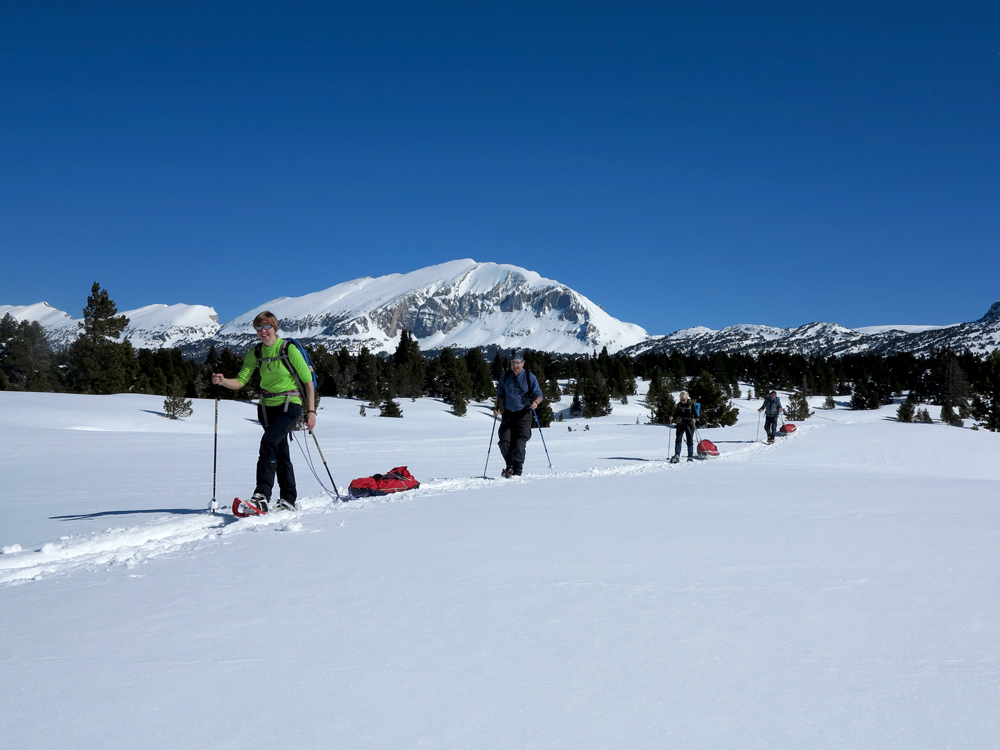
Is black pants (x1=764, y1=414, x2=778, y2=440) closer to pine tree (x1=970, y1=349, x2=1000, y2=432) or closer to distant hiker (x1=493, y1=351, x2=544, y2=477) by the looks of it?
distant hiker (x1=493, y1=351, x2=544, y2=477)

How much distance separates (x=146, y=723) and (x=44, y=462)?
46.2ft

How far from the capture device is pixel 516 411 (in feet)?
34.5

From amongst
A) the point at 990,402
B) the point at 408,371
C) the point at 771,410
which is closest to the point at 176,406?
the point at 771,410

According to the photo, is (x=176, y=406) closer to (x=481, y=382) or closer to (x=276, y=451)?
(x=276, y=451)

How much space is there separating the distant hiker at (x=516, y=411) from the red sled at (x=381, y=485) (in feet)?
7.24

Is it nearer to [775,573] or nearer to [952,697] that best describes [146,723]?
[952,697]

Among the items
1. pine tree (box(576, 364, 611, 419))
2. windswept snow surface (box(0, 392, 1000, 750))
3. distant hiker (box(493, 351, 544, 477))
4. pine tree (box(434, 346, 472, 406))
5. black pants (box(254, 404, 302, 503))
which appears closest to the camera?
windswept snow surface (box(0, 392, 1000, 750))

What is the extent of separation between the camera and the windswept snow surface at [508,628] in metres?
1.95

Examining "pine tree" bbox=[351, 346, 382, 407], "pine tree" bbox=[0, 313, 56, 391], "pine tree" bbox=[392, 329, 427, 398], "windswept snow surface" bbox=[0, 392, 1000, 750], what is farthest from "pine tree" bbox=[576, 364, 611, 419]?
"windswept snow surface" bbox=[0, 392, 1000, 750]

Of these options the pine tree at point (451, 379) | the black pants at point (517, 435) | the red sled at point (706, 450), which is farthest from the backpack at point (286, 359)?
the pine tree at point (451, 379)

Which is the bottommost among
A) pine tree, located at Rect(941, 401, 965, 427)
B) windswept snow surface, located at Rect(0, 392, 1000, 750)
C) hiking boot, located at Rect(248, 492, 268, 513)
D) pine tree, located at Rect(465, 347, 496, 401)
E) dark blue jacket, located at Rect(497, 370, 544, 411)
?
pine tree, located at Rect(941, 401, 965, 427)

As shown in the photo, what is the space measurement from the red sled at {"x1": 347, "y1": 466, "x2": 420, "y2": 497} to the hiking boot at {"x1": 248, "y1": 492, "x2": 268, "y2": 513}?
1.78 m

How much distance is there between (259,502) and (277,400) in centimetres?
109

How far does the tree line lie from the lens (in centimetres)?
4362
